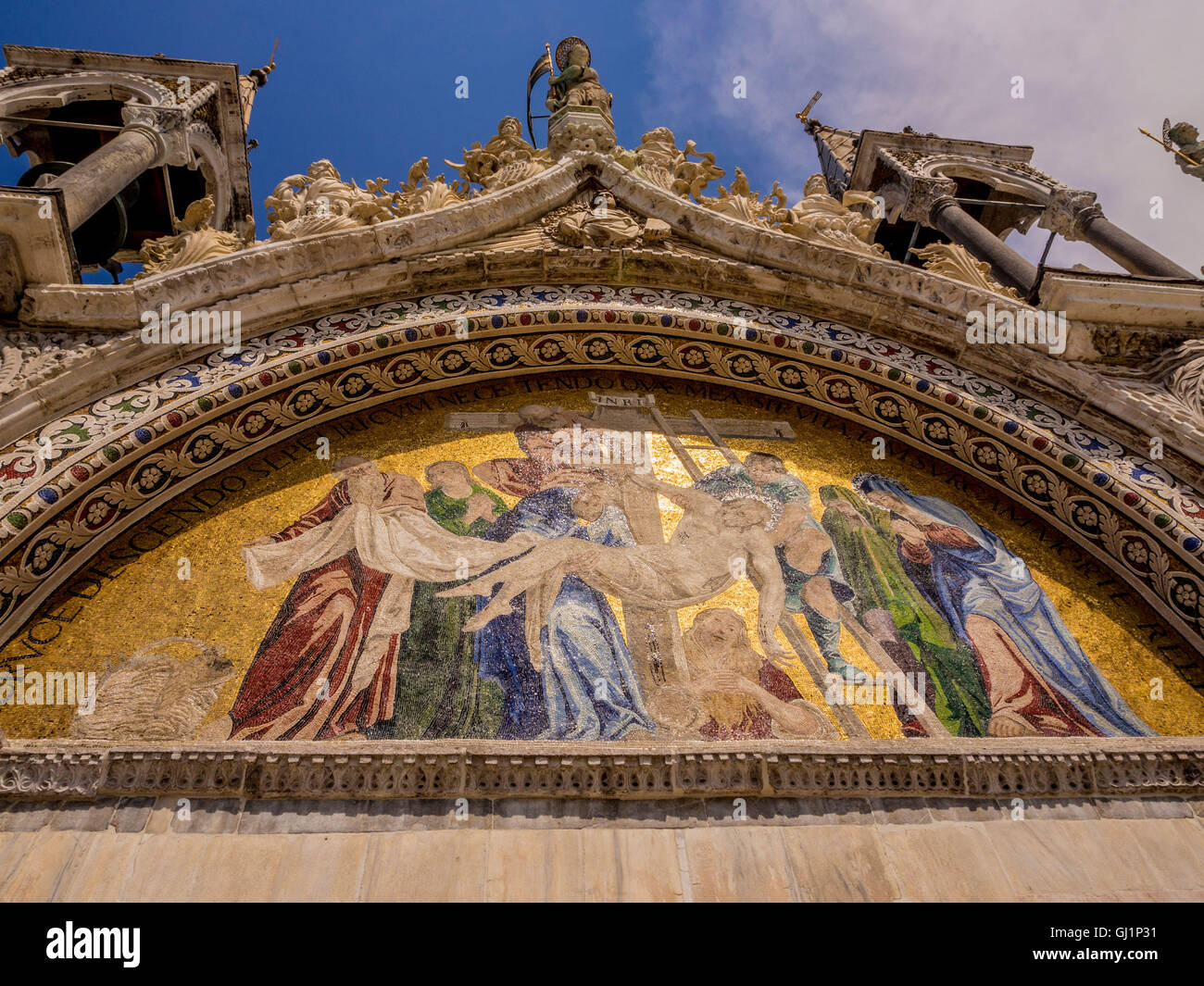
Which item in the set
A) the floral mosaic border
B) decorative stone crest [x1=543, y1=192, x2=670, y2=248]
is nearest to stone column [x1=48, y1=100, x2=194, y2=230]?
the floral mosaic border

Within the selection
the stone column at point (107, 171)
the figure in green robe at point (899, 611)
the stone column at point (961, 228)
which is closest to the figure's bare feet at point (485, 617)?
the figure in green robe at point (899, 611)

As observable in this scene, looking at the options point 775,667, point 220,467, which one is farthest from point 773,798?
point 220,467

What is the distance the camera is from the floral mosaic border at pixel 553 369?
15.5ft

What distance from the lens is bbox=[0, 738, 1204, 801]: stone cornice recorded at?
3.59 meters

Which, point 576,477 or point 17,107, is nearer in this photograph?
point 576,477

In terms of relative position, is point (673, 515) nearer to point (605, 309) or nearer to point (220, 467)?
point (605, 309)

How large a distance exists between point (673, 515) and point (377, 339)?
6.76 feet

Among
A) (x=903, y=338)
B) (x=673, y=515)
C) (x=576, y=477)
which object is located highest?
(x=903, y=338)

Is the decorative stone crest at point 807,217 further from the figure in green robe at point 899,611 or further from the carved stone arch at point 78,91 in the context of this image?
the carved stone arch at point 78,91

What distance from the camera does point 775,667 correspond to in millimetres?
4441

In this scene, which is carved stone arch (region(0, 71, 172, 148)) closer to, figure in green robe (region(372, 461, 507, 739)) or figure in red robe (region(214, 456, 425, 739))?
figure in red robe (region(214, 456, 425, 739))

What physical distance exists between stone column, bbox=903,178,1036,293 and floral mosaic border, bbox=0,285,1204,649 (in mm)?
3157
